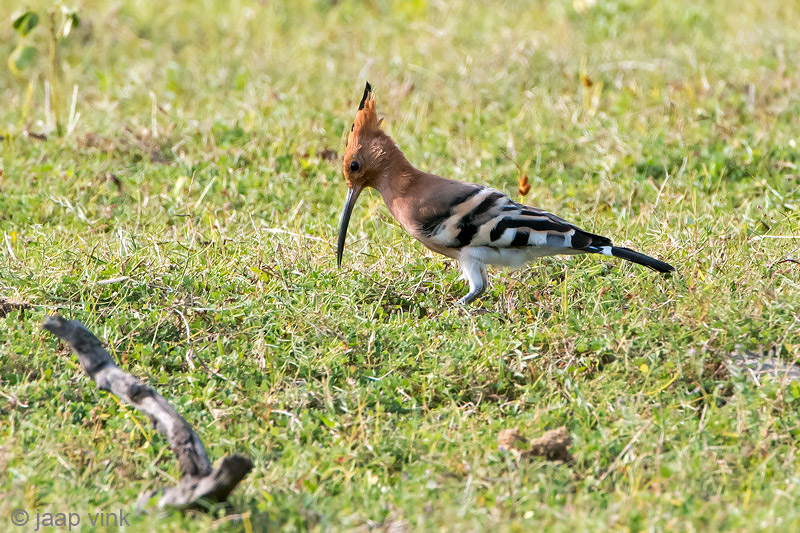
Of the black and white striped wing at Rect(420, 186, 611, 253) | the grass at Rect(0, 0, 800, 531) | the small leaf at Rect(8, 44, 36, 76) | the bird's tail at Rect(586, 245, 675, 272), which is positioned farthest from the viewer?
the small leaf at Rect(8, 44, 36, 76)

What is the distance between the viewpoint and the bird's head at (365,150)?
4883mm

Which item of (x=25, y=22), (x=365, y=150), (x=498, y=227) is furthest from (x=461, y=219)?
(x=25, y=22)

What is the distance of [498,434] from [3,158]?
3889mm

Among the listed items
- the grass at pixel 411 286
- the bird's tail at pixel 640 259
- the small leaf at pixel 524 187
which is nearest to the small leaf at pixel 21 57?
the grass at pixel 411 286

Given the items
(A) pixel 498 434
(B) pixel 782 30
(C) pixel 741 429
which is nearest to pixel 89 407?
(A) pixel 498 434

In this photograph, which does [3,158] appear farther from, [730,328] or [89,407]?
[730,328]

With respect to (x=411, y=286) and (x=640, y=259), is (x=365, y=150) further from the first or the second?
(x=640, y=259)

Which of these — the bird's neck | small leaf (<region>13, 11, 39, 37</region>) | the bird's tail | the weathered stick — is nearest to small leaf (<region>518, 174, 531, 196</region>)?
the bird's neck

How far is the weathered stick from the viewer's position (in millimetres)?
2961

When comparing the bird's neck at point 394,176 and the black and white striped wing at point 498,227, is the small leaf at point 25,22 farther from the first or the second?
the black and white striped wing at point 498,227

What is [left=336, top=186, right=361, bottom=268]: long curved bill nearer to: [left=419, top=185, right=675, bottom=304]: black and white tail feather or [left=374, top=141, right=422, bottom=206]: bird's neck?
[left=374, top=141, right=422, bottom=206]: bird's neck

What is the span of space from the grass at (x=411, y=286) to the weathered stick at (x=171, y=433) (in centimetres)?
7

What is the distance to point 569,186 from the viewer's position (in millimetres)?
5789

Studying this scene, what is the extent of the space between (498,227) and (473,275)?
23cm
